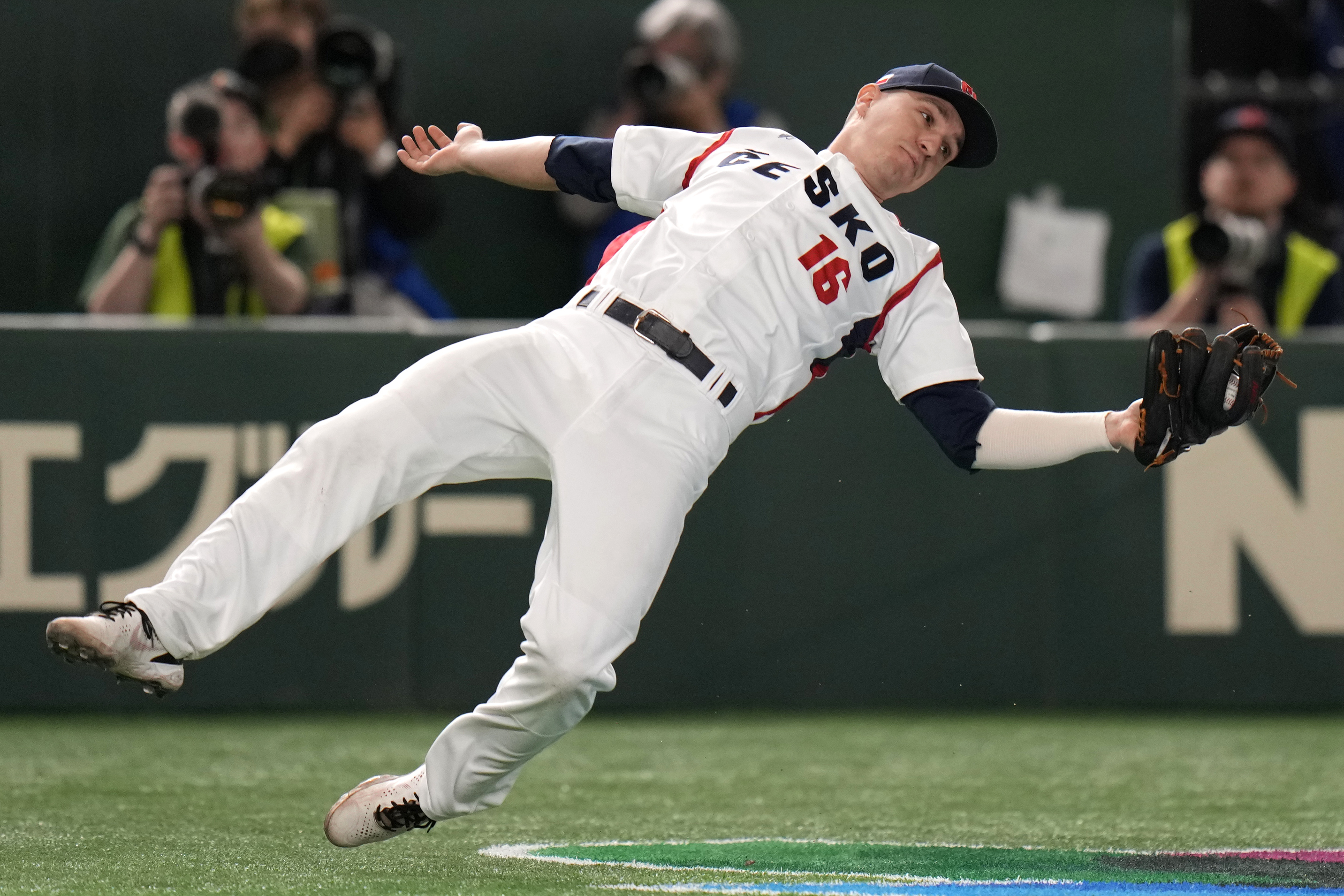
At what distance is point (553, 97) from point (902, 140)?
4.96 m

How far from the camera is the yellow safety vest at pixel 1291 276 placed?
24.5 feet

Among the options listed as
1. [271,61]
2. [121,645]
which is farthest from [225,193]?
[121,645]

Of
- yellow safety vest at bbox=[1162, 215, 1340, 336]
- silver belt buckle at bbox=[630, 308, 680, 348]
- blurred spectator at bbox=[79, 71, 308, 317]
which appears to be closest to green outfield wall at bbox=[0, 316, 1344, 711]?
blurred spectator at bbox=[79, 71, 308, 317]

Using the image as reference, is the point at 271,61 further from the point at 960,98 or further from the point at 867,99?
the point at 960,98

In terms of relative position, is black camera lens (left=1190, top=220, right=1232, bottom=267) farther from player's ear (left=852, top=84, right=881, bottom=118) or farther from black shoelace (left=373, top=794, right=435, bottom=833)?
black shoelace (left=373, top=794, right=435, bottom=833)

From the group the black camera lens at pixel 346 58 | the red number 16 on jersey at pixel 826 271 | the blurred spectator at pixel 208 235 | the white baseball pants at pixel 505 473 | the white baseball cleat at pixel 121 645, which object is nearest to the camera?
the white baseball cleat at pixel 121 645

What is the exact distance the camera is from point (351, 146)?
7.31 m

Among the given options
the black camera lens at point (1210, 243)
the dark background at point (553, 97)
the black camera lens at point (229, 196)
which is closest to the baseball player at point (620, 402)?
the black camera lens at point (229, 196)

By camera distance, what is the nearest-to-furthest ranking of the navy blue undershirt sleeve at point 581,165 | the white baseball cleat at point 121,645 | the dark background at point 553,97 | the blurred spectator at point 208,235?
the white baseball cleat at point 121,645, the navy blue undershirt sleeve at point 581,165, the blurred spectator at point 208,235, the dark background at point 553,97

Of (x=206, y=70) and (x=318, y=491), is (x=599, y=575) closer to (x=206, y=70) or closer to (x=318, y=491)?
(x=318, y=491)

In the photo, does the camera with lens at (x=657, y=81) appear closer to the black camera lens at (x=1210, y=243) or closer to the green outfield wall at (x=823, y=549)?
the green outfield wall at (x=823, y=549)

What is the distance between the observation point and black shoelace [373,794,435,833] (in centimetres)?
380

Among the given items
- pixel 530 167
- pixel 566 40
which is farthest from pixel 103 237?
pixel 530 167

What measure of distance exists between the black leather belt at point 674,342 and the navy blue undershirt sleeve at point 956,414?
46cm
